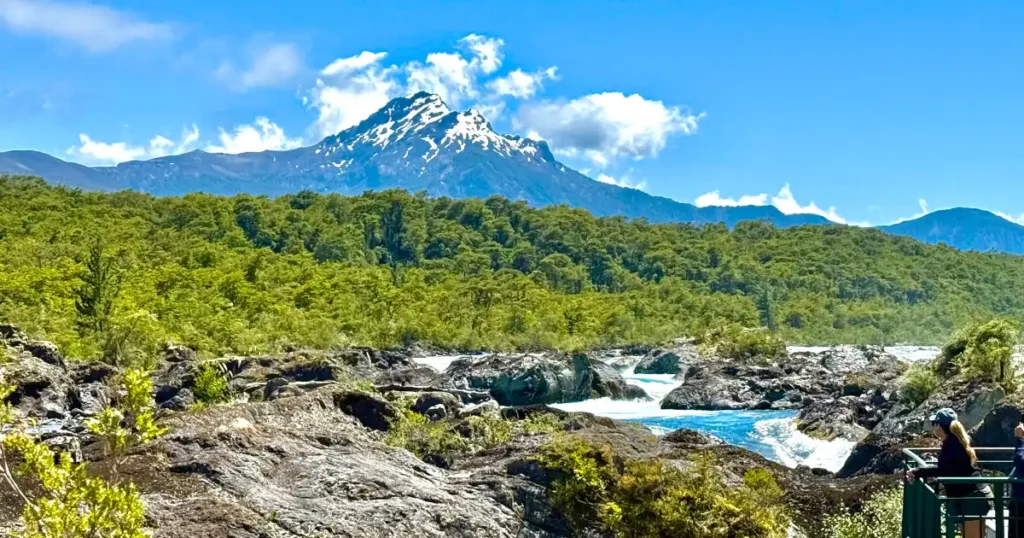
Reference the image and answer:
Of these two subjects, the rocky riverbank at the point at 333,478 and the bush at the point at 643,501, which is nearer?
the rocky riverbank at the point at 333,478

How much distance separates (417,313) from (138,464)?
74640mm

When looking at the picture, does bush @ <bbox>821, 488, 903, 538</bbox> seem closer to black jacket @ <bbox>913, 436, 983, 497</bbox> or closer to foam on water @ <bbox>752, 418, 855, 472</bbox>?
black jacket @ <bbox>913, 436, 983, 497</bbox>

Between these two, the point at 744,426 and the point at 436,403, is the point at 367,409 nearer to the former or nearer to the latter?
the point at 436,403

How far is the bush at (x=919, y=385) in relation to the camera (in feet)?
96.5

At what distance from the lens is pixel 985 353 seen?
2634 centimetres

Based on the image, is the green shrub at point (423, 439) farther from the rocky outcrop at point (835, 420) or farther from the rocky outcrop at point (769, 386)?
the rocky outcrop at point (769, 386)

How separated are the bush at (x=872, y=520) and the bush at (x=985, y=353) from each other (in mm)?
12171

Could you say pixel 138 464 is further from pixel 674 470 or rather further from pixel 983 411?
pixel 983 411

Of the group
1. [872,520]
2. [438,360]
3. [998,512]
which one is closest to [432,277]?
[438,360]

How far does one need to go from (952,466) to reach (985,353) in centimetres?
2025

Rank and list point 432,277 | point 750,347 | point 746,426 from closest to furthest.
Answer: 1. point 746,426
2. point 750,347
3. point 432,277

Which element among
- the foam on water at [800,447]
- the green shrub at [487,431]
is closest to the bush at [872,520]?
the green shrub at [487,431]

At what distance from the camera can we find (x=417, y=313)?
8381 centimetres

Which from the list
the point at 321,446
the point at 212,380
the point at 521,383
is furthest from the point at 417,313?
the point at 321,446
